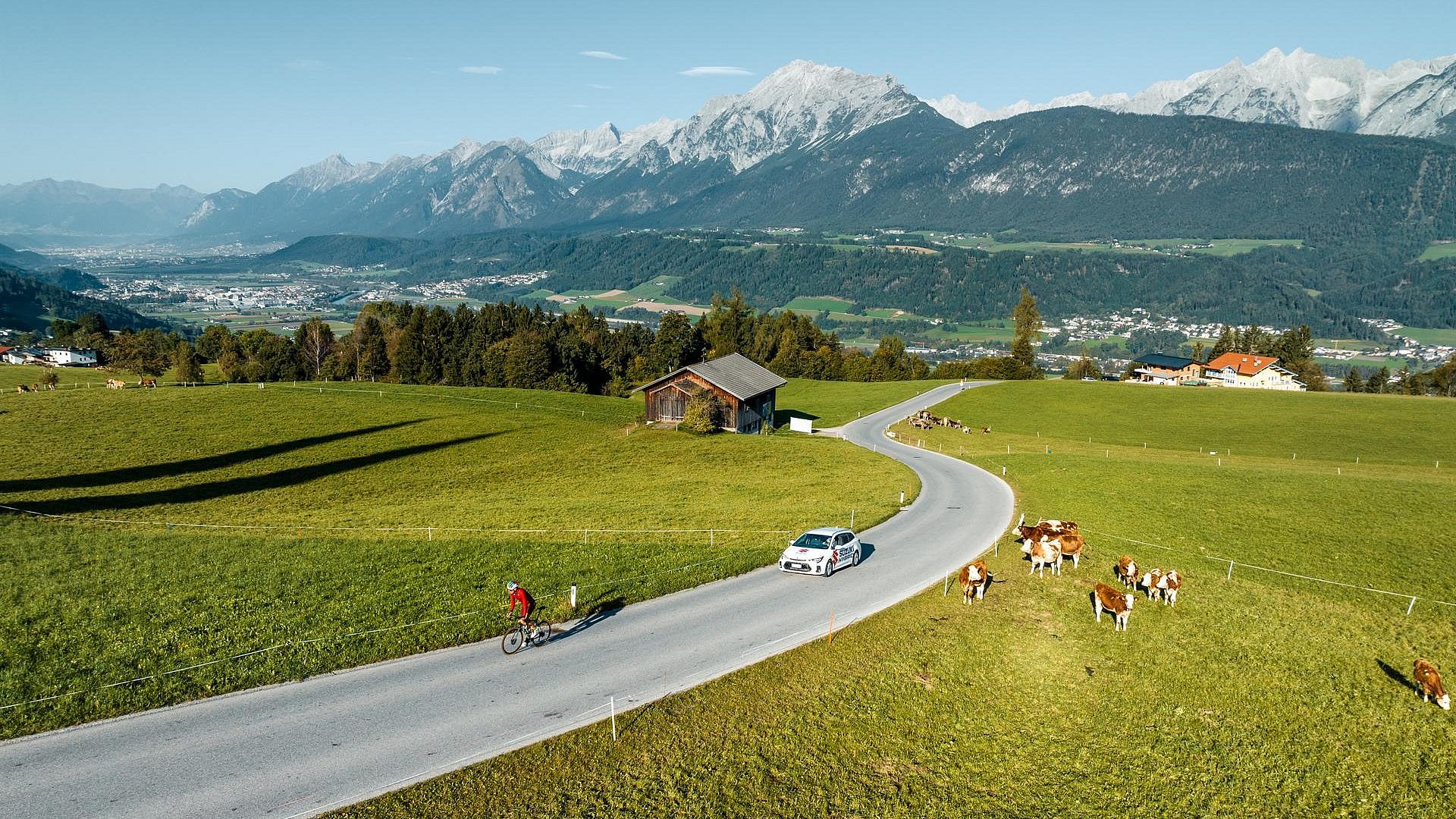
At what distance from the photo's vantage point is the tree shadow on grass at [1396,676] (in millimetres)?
19891

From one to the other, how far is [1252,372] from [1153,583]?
141m

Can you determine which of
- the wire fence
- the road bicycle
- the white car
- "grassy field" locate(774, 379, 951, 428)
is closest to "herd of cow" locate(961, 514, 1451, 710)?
the wire fence

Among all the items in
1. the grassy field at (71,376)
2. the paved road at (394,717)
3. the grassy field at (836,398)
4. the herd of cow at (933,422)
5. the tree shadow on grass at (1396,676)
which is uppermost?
the tree shadow on grass at (1396,676)

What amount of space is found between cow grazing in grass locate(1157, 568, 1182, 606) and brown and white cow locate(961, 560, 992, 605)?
590 centimetres

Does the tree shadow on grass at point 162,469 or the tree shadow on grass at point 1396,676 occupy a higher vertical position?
the tree shadow on grass at point 1396,676

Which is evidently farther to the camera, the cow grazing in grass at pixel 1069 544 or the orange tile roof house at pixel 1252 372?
the orange tile roof house at pixel 1252 372

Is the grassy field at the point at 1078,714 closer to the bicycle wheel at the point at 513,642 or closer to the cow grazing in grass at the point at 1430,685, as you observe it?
the cow grazing in grass at the point at 1430,685

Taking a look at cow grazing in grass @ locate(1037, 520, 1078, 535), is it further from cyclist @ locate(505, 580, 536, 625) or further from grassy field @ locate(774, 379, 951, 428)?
grassy field @ locate(774, 379, 951, 428)

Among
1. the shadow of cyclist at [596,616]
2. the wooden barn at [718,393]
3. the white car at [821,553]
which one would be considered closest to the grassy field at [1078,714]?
the white car at [821,553]

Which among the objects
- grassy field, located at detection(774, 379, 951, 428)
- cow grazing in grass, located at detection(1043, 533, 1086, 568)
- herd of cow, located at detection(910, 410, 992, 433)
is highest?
cow grazing in grass, located at detection(1043, 533, 1086, 568)

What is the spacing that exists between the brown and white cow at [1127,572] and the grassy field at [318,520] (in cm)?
1397

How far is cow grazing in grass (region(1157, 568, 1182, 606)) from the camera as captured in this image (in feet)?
83.4

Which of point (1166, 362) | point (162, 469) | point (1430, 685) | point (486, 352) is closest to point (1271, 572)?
point (1430, 685)

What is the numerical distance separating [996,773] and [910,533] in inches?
814
